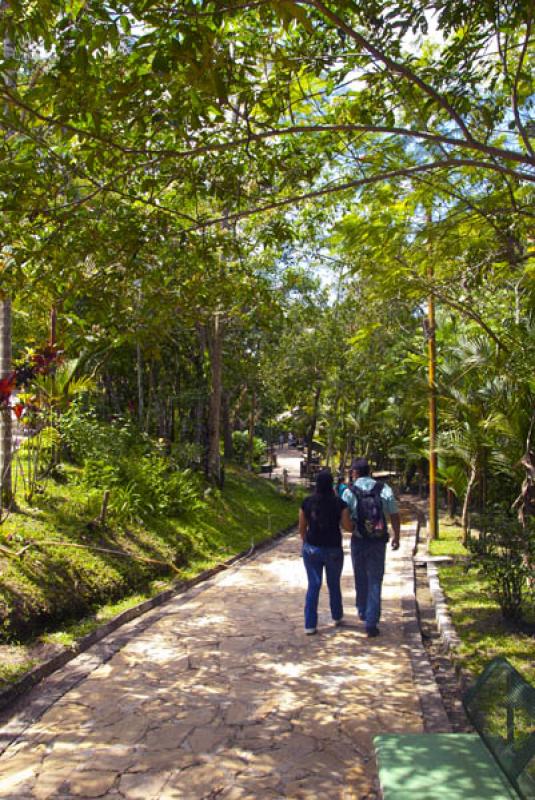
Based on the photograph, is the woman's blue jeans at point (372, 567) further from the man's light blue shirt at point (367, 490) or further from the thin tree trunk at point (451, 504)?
the thin tree trunk at point (451, 504)

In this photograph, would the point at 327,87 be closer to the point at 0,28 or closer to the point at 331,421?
the point at 0,28

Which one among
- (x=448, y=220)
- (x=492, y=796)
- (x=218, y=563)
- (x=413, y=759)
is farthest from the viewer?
(x=218, y=563)

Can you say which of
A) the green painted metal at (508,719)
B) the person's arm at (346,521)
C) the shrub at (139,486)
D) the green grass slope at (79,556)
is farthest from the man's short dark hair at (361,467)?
the shrub at (139,486)

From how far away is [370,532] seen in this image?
6.92 metres

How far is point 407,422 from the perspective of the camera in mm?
24406

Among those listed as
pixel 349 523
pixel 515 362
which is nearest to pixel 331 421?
pixel 515 362

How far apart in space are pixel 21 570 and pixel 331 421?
65.5 feet

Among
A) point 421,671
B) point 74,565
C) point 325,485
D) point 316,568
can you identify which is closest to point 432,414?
point 325,485

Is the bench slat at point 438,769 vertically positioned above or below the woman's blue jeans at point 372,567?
below

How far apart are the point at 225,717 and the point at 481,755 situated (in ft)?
6.97

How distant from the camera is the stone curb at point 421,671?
4.94 metres

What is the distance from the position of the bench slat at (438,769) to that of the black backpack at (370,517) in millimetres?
3186

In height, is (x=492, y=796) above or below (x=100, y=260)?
below

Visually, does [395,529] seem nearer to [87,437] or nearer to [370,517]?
[370,517]
